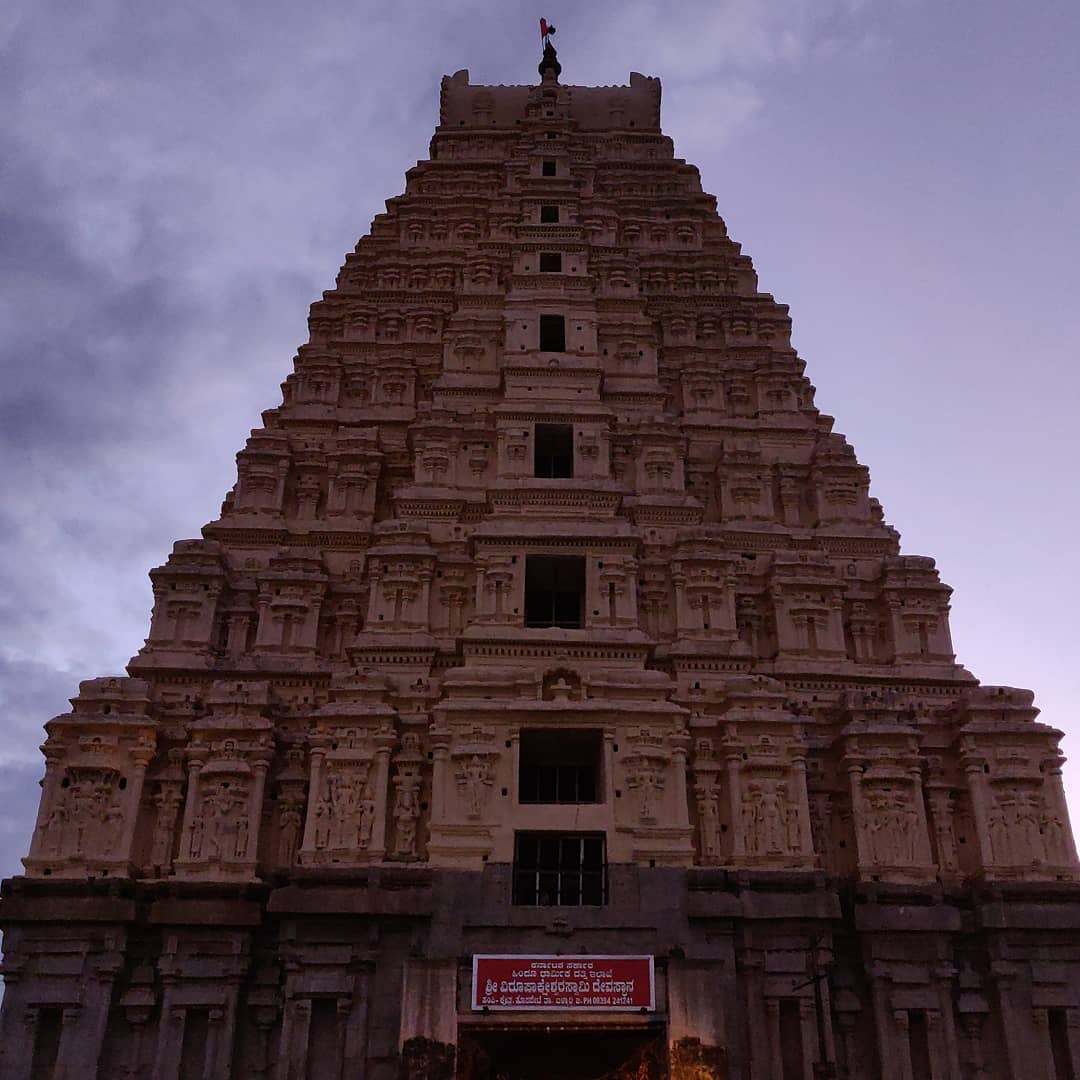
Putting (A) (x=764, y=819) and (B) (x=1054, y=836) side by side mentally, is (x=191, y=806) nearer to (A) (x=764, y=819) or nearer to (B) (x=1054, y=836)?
(A) (x=764, y=819)

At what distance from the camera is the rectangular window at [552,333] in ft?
123

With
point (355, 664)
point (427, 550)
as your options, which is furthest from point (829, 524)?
point (355, 664)

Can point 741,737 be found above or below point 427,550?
below

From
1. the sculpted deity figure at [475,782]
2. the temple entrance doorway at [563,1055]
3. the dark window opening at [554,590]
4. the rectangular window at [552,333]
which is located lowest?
the temple entrance doorway at [563,1055]

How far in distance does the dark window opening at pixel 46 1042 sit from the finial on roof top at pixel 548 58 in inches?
1530

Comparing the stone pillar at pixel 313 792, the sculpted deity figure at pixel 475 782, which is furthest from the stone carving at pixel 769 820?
the stone pillar at pixel 313 792

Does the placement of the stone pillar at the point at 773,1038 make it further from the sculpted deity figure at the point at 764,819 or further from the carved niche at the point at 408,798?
the carved niche at the point at 408,798

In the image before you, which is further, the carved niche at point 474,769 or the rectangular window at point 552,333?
the rectangular window at point 552,333

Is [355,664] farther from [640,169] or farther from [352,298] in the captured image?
[640,169]

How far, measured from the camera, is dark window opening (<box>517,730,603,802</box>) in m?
28.5

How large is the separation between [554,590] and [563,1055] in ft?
38.6

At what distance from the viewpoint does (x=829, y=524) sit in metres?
34.1

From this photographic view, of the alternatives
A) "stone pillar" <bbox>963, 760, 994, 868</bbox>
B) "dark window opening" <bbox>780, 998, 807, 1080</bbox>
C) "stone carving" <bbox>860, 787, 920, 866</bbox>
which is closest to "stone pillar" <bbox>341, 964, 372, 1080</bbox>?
"dark window opening" <bbox>780, 998, 807, 1080</bbox>

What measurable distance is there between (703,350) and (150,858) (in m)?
22.1
